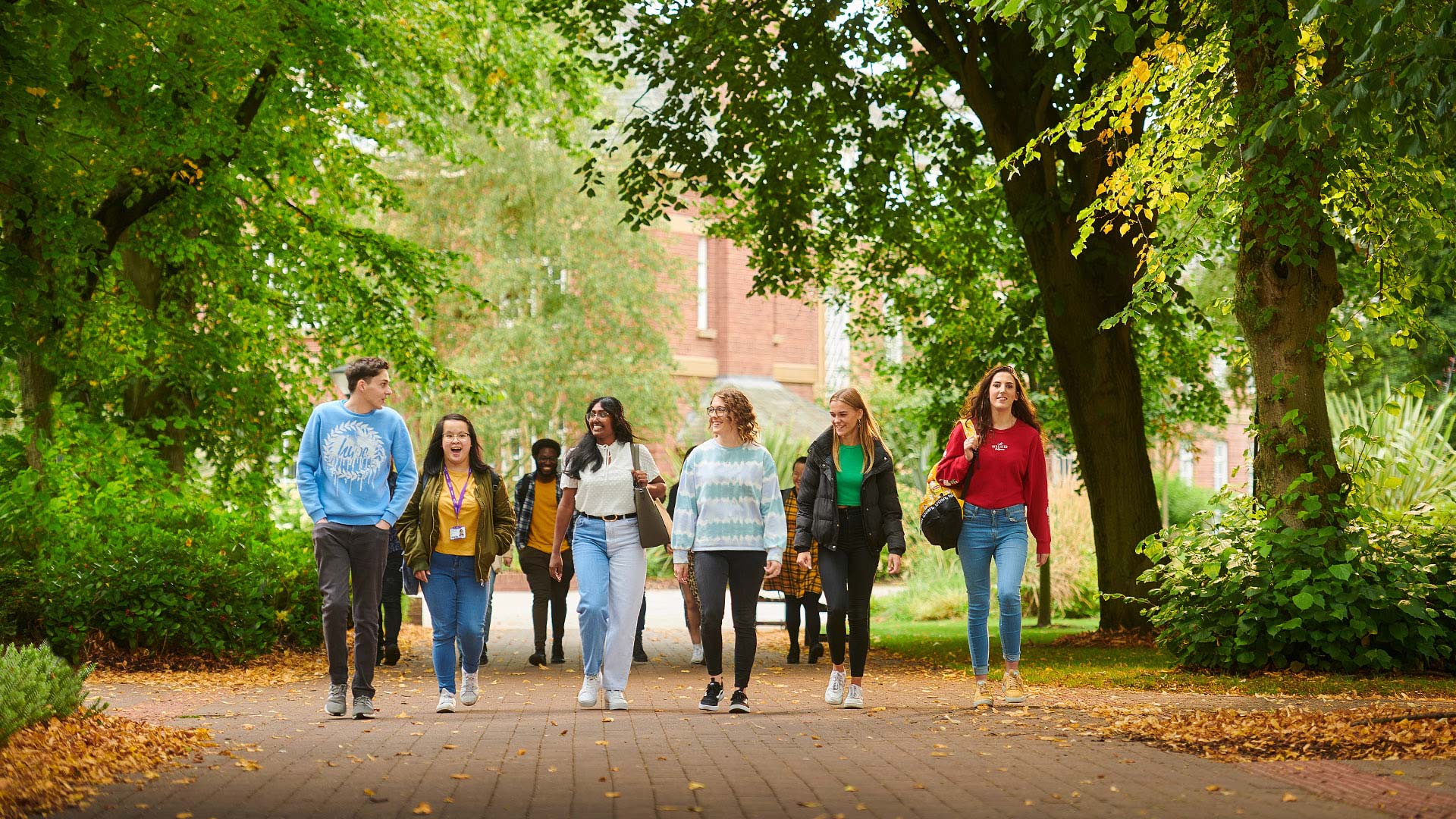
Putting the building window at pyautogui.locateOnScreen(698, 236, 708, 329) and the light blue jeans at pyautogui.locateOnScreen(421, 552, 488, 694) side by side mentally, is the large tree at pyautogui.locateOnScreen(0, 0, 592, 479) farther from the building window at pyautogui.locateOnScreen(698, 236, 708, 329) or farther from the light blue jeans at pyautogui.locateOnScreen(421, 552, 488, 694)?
the building window at pyautogui.locateOnScreen(698, 236, 708, 329)

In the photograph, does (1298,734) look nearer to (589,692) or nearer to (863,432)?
(863,432)

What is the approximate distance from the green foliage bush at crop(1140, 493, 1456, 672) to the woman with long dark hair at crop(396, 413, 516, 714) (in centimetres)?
531

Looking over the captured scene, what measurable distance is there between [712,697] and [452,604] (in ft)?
5.63

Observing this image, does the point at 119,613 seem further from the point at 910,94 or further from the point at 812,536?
the point at 910,94

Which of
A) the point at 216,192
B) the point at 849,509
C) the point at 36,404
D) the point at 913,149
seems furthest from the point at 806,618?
the point at 36,404

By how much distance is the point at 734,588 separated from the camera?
9164 millimetres

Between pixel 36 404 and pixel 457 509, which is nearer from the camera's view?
pixel 457 509

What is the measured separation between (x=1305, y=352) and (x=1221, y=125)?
1.90m

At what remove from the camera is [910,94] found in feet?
58.0

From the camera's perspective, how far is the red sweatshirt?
30.3 feet

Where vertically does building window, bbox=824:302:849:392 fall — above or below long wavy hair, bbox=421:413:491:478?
above

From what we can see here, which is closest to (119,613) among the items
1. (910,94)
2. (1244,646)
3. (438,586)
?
(438,586)

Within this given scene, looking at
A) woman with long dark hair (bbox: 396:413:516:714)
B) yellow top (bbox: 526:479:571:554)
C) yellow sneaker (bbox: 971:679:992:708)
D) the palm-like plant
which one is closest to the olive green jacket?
woman with long dark hair (bbox: 396:413:516:714)

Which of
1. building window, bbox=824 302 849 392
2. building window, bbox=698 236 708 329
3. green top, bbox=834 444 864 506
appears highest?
building window, bbox=698 236 708 329
